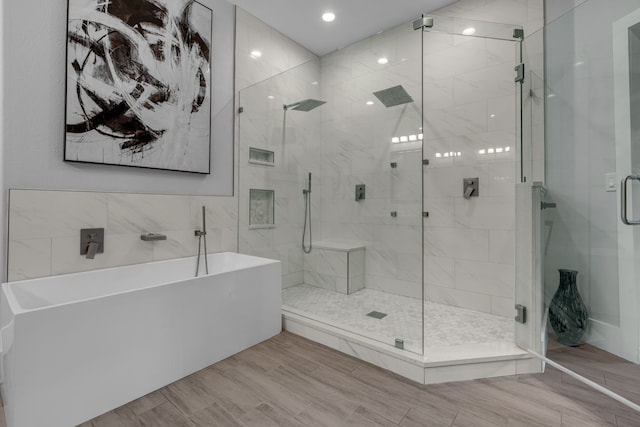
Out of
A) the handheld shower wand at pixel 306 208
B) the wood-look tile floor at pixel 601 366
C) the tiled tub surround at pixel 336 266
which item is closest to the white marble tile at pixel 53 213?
the handheld shower wand at pixel 306 208

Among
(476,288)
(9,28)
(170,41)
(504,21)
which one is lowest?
(476,288)

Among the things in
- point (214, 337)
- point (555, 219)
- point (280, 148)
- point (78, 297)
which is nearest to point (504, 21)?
point (555, 219)

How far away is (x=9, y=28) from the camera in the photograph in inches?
65.5

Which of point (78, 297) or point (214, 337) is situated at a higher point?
point (78, 297)

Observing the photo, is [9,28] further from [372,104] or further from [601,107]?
[601,107]

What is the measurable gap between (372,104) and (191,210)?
1.68 metres

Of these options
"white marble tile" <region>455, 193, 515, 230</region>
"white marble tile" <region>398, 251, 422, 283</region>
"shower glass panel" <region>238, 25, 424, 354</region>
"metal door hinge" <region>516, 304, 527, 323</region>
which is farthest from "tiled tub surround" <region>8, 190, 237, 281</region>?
"metal door hinge" <region>516, 304, 527, 323</region>

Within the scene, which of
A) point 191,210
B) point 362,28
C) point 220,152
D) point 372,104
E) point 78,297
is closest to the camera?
point 78,297

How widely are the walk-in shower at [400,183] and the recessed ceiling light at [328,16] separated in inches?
23.5

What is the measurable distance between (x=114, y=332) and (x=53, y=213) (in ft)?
2.90

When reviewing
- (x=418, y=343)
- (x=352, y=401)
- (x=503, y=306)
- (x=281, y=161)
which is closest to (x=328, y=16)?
(x=281, y=161)

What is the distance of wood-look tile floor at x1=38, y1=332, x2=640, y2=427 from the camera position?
139cm

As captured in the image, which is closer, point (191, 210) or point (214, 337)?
point (214, 337)

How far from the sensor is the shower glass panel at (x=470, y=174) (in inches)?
98.5
